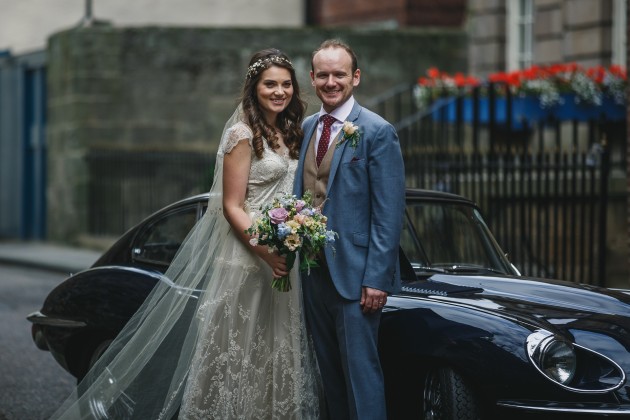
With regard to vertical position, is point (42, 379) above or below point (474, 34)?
below

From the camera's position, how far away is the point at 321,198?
205 inches

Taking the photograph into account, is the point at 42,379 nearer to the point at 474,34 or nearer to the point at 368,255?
the point at 368,255

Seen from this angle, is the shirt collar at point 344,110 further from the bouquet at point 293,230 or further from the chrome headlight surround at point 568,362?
the chrome headlight surround at point 568,362

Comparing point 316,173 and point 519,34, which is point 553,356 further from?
point 519,34

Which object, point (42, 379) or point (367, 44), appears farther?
point (367, 44)

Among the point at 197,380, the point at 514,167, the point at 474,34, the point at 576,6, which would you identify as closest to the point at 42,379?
the point at 197,380

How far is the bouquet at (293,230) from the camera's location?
4.90 metres

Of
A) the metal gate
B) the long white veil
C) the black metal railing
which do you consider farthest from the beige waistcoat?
the metal gate

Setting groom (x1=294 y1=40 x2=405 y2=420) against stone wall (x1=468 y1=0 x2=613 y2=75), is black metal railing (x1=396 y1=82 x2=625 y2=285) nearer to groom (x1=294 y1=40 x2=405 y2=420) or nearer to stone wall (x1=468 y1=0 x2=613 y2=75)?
stone wall (x1=468 y1=0 x2=613 y2=75)

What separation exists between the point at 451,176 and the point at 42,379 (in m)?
5.47

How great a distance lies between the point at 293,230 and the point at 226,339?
0.81 m

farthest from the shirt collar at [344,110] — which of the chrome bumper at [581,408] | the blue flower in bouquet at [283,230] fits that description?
the chrome bumper at [581,408]

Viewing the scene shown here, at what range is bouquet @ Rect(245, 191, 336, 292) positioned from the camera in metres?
4.90

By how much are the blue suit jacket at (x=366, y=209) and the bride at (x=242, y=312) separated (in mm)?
356
